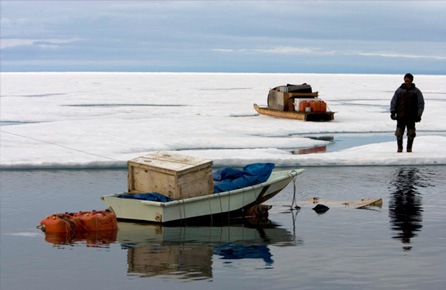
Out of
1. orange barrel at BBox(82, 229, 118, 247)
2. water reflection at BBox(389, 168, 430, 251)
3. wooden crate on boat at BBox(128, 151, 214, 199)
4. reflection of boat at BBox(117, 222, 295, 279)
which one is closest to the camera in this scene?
reflection of boat at BBox(117, 222, 295, 279)

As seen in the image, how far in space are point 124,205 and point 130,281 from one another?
4071 millimetres

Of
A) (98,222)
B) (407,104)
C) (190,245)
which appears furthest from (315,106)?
(190,245)

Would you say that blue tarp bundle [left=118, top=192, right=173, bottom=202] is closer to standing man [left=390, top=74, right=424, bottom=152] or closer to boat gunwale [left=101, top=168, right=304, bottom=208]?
boat gunwale [left=101, top=168, right=304, bottom=208]

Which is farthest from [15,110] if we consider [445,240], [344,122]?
[445,240]

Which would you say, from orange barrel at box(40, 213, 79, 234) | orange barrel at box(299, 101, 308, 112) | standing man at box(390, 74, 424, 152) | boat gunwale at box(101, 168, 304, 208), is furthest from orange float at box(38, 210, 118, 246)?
orange barrel at box(299, 101, 308, 112)

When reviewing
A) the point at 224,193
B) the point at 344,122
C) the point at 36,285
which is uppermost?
the point at 344,122

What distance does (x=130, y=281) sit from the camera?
1068 cm

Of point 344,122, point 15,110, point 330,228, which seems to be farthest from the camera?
point 15,110

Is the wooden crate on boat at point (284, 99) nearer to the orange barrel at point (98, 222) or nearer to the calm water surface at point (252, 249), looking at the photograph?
the calm water surface at point (252, 249)

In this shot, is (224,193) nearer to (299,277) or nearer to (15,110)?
(299,277)

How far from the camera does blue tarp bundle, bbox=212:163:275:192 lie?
49.6 ft

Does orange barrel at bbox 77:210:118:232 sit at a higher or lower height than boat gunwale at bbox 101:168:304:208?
lower

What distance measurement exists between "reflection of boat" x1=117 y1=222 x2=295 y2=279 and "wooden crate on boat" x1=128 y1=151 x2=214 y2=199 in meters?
0.63

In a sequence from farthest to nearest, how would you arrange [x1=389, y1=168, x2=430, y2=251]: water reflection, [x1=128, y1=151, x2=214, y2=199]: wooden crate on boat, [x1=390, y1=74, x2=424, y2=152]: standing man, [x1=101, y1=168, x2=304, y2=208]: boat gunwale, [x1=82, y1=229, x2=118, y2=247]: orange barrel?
1. [x1=390, y1=74, x2=424, y2=152]: standing man
2. [x1=128, y1=151, x2=214, y2=199]: wooden crate on boat
3. [x1=101, y1=168, x2=304, y2=208]: boat gunwale
4. [x1=389, y1=168, x2=430, y2=251]: water reflection
5. [x1=82, y1=229, x2=118, y2=247]: orange barrel
